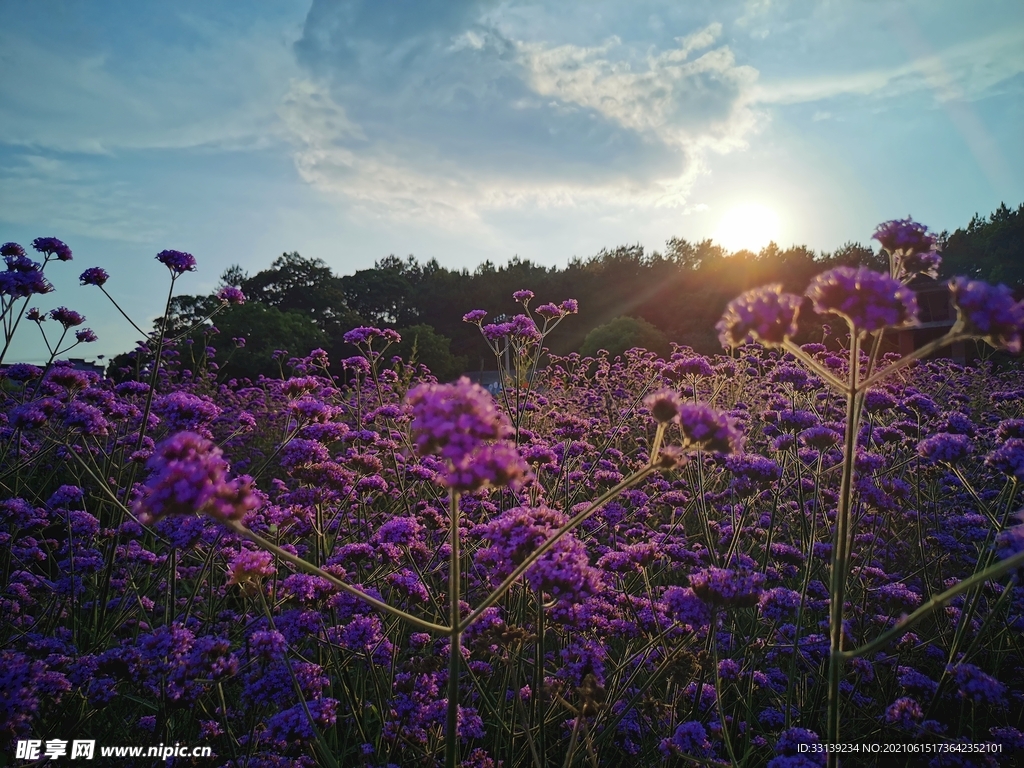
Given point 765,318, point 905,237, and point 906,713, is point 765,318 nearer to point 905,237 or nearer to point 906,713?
point 905,237

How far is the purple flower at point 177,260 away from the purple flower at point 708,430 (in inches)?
142

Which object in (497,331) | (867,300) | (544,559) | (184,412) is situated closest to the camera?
(867,300)

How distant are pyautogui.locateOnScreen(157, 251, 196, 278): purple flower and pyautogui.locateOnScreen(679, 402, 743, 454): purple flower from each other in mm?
3619

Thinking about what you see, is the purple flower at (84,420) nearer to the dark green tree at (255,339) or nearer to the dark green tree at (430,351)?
the dark green tree at (255,339)

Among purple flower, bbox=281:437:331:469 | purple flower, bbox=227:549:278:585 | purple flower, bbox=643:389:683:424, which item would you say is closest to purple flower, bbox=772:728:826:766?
purple flower, bbox=643:389:683:424

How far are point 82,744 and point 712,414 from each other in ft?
9.41

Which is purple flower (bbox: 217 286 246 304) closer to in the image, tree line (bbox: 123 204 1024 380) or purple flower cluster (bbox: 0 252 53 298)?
purple flower cluster (bbox: 0 252 53 298)

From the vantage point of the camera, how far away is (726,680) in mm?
2947

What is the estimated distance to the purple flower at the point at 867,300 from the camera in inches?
67.4

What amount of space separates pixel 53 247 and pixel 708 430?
197 inches

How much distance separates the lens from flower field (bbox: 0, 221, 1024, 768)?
169 cm

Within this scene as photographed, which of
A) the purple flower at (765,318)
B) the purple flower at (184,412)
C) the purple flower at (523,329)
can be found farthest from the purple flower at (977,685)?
the purple flower at (184,412)

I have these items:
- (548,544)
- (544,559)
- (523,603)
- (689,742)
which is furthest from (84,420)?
(689,742)

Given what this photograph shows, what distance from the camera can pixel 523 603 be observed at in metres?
2.95
